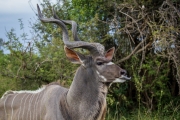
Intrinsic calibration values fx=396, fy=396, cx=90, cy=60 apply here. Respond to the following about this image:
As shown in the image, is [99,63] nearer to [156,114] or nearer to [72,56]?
[72,56]

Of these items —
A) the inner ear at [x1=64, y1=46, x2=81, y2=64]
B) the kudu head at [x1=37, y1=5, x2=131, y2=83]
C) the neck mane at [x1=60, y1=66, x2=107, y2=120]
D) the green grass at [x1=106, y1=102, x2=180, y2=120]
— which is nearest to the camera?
the kudu head at [x1=37, y1=5, x2=131, y2=83]

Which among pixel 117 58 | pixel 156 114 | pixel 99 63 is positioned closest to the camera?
pixel 99 63

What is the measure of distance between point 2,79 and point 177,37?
10.6 feet

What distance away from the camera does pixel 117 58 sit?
675cm

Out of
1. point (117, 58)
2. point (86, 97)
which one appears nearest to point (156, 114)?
point (117, 58)

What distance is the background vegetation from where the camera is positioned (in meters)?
6.20

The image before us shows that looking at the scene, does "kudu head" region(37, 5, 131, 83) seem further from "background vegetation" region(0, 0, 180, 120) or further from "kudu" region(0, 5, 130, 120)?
"background vegetation" region(0, 0, 180, 120)

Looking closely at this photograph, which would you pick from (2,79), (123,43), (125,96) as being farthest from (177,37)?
(2,79)

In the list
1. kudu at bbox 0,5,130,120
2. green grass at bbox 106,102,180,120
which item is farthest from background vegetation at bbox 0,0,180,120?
kudu at bbox 0,5,130,120

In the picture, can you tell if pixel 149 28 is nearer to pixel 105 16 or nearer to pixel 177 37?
pixel 177 37

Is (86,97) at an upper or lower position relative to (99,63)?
lower

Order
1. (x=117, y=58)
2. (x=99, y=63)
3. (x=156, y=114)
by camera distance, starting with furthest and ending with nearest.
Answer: (x=117, y=58) → (x=156, y=114) → (x=99, y=63)

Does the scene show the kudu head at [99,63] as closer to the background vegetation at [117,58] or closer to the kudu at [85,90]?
the kudu at [85,90]

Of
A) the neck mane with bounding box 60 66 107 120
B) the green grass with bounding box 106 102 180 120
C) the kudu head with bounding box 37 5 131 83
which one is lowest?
the green grass with bounding box 106 102 180 120
